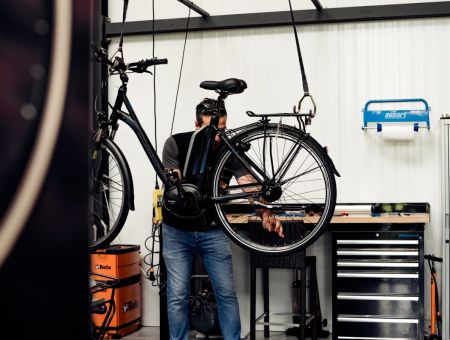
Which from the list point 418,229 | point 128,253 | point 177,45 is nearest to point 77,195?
point 418,229

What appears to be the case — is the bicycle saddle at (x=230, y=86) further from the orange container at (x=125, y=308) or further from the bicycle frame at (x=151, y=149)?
the orange container at (x=125, y=308)

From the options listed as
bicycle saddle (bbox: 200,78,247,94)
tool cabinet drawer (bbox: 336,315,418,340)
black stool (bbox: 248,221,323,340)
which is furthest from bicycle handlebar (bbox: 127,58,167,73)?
tool cabinet drawer (bbox: 336,315,418,340)

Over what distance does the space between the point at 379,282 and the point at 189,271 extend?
1582 millimetres

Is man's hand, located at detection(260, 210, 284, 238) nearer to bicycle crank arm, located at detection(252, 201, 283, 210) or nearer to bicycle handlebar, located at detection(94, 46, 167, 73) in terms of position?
bicycle crank arm, located at detection(252, 201, 283, 210)

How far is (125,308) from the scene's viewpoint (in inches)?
203

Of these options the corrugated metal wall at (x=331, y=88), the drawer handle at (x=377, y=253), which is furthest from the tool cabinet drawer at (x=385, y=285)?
the corrugated metal wall at (x=331, y=88)

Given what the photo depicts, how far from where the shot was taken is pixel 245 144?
9.53ft

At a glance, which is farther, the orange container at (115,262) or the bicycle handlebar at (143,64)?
the orange container at (115,262)

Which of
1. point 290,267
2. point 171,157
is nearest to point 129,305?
point 290,267

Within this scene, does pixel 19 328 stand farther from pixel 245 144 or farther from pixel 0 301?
pixel 245 144

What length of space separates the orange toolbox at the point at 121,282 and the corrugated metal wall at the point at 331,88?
0.91 feet

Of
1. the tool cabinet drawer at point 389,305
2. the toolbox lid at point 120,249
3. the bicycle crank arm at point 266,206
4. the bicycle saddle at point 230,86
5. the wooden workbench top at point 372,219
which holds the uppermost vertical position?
the bicycle saddle at point 230,86

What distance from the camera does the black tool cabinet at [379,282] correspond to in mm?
4375

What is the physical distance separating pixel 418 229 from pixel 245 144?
6.88ft
